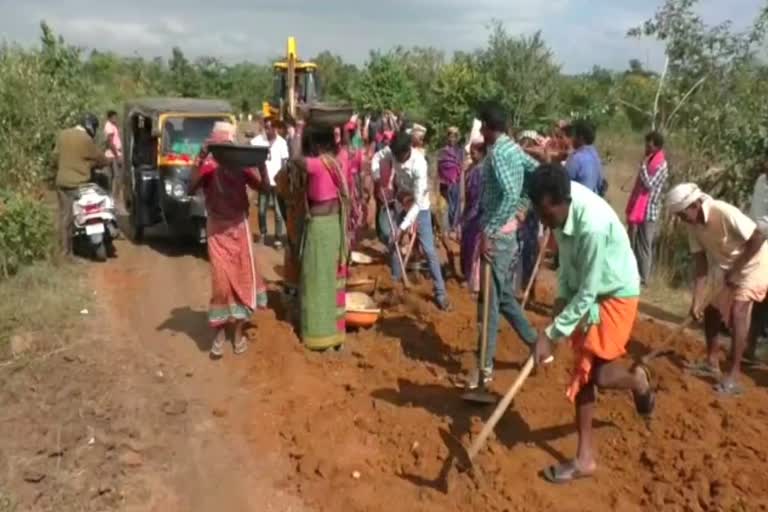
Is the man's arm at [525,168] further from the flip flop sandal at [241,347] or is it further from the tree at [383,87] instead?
the tree at [383,87]

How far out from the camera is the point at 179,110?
11.1 metres

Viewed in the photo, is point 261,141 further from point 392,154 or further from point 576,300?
point 576,300

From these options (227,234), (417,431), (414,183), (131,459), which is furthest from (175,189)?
(417,431)

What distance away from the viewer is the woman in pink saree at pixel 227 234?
21.4 feet

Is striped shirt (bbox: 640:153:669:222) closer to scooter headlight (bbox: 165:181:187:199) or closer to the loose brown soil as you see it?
the loose brown soil

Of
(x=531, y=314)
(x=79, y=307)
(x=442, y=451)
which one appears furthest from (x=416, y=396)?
(x=79, y=307)

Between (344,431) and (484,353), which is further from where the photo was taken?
(484,353)

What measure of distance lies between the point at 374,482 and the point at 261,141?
7.78 meters

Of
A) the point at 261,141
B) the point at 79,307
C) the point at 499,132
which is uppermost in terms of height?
the point at 499,132

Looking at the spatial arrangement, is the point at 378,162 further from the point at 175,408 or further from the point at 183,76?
the point at 183,76

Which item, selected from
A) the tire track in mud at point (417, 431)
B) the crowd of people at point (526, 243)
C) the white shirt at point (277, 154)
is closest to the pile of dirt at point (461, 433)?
the tire track in mud at point (417, 431)

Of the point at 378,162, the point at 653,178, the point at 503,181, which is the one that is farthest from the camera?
the point at 378,162

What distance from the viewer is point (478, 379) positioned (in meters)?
5.75

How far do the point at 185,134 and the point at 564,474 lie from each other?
7.96 metres
